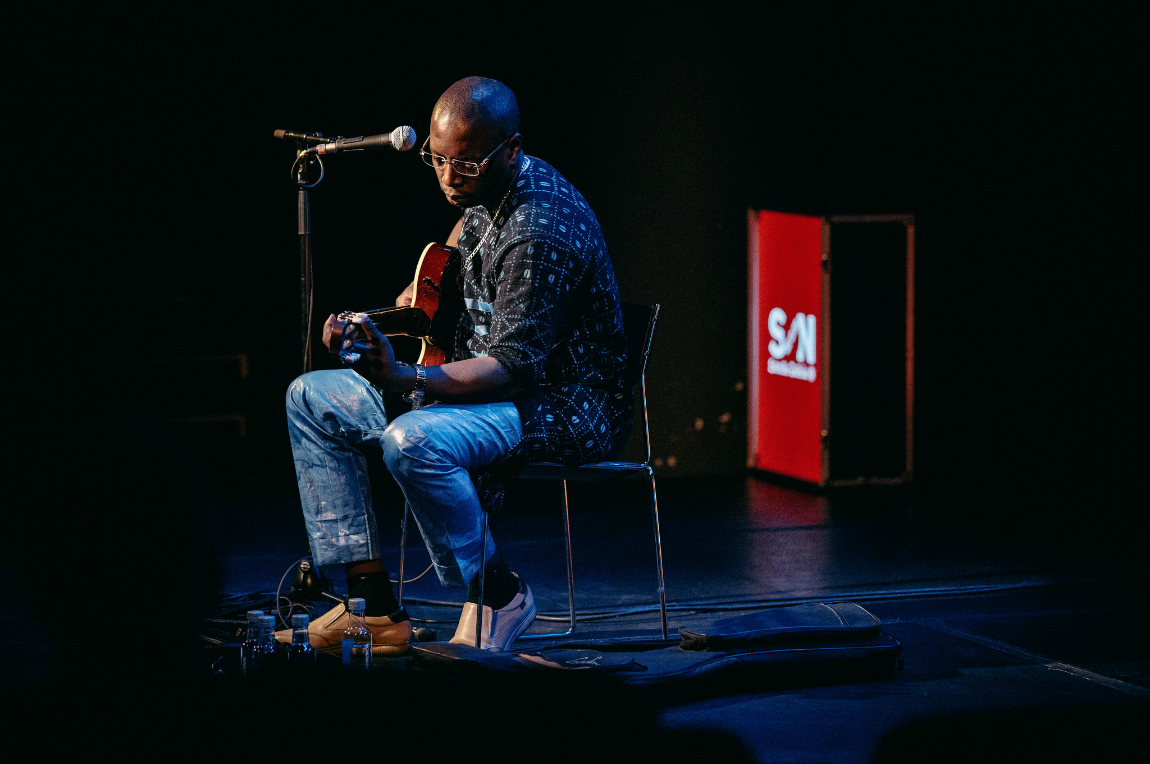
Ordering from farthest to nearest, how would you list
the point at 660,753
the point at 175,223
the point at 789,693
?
the point at 175,223 → the point at 789,693 → the point at 660,753

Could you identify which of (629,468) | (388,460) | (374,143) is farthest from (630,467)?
(374,143)

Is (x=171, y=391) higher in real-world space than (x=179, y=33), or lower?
lower

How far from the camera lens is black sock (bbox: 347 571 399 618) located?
9.36 feet

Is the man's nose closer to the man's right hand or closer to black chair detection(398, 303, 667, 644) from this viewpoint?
the man's right hand

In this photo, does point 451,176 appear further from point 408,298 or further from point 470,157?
point 408,298

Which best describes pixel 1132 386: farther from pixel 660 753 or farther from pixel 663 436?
pixel 660 753

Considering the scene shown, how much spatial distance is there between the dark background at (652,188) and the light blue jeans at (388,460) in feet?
8.35

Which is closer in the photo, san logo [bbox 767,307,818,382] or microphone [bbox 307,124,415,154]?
microphone [bbox 307,124,415,154]

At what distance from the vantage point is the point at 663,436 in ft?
18.8

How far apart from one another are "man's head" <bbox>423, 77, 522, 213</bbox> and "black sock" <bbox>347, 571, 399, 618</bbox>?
2.94 ft

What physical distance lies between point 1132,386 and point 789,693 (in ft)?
13.3

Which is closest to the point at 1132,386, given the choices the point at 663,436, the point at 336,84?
the point at 663,436

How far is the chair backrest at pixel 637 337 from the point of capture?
9.80ft

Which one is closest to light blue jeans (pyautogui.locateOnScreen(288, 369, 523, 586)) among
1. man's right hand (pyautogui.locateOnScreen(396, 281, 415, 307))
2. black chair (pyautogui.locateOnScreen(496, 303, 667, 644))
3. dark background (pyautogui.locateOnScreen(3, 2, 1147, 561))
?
black chair (pyautogui.locateOnScreen(496, 303, 667, 644))
